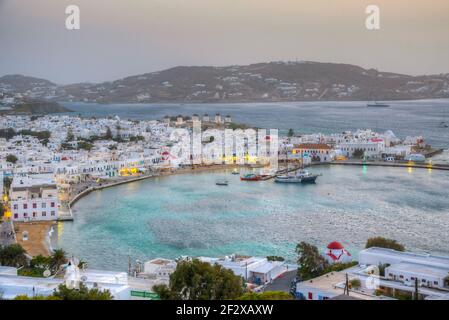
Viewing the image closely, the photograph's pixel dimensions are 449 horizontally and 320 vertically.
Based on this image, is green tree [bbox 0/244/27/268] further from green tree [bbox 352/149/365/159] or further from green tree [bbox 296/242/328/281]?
green tree [bbox 352/149/365/159]

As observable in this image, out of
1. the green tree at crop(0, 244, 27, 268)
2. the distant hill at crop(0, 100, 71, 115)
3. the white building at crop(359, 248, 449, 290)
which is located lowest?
the green tree at crop(0, 244, 27, 268)

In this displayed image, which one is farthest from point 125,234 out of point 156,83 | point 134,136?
point 156,83

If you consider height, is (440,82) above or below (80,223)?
above

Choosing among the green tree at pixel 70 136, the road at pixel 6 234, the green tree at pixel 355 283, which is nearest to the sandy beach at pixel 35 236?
the road at pixel 6 234

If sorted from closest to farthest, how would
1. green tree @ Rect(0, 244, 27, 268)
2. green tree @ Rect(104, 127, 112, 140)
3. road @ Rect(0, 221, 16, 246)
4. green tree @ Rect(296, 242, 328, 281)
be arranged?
green tree @ Rect(296, 242, 328, 281), green tree @ Rect(0, 244, 27, 268), road @ Rect(0, 221, 16, 246), green tree @ Rect(104, 127, 112, 140)

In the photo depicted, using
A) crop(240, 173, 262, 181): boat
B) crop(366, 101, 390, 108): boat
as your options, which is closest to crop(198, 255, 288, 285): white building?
crop(240, 173, 262, 181): boat

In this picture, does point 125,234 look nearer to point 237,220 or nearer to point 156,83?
point 237,220

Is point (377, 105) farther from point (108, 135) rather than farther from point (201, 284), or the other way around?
point (201, 284)
